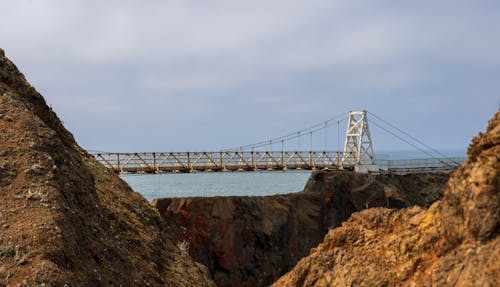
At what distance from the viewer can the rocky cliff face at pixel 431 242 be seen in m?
4.68

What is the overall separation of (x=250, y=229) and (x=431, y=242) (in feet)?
90.3

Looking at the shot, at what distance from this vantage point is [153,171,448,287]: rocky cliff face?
103 ft

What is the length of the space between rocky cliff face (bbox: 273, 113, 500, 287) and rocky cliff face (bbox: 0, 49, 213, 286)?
15.5 ft

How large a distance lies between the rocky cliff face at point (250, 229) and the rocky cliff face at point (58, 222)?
13595 millimetres

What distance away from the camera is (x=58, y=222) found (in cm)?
1015

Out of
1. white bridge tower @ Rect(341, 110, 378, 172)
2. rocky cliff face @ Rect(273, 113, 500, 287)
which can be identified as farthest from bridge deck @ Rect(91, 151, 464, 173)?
rocky cliff face @ Rect(273, 113, 500, 287)

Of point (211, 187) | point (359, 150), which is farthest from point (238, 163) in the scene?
point (211, 187)

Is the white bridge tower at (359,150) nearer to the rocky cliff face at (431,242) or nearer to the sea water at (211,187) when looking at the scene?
the sea water at (211,187)

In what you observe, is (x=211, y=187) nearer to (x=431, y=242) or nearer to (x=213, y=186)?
(x=213, y=186)

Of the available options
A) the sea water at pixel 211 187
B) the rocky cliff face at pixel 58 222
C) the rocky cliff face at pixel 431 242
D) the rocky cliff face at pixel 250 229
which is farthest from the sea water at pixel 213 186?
the rocky cliff face at pixel 431 242

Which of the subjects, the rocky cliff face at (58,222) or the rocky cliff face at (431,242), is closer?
the rocky cliff face at (431,242)

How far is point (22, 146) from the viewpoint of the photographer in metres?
11.9

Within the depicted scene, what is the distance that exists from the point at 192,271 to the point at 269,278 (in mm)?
17957

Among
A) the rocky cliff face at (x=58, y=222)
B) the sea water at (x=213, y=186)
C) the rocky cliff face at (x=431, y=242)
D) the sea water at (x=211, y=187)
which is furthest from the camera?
the sea water at (x=211, y=187)
